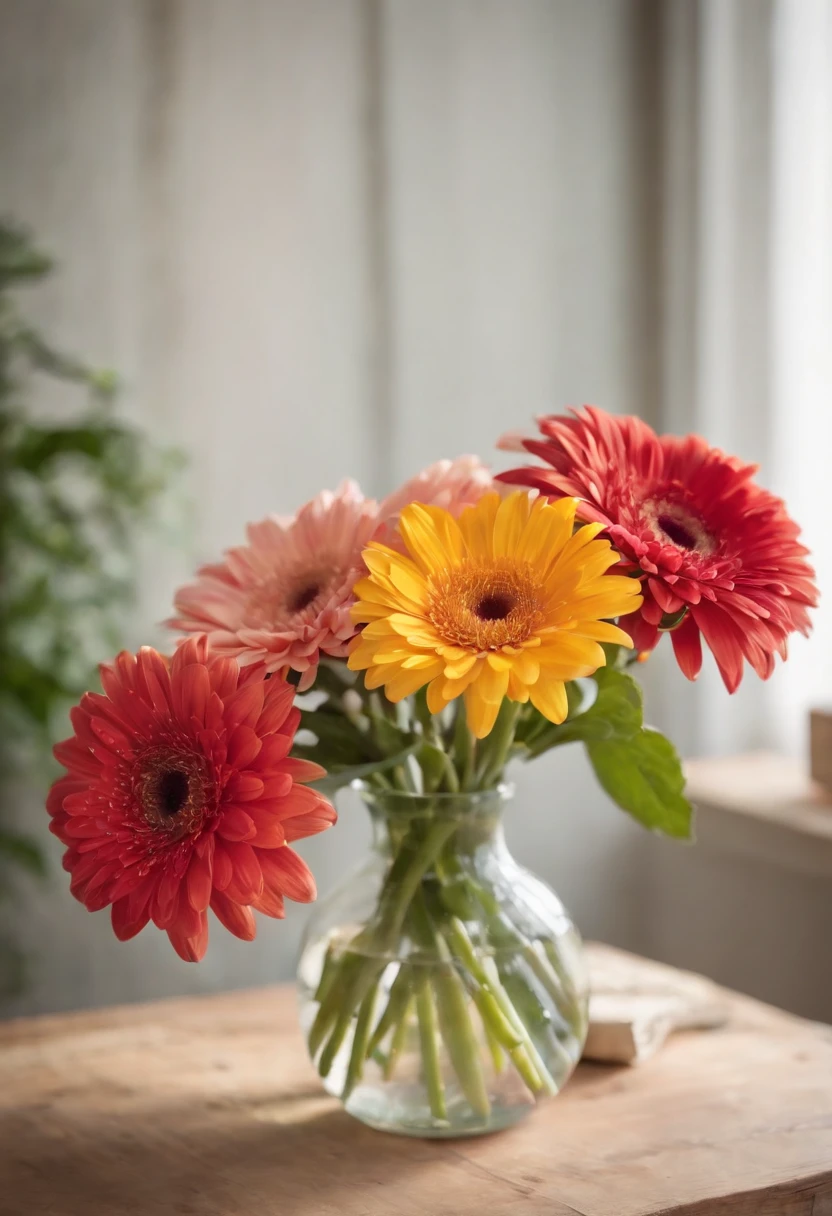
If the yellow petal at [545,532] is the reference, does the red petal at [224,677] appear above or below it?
below

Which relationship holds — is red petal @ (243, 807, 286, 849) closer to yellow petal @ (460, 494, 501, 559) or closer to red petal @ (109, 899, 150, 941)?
red petal @ (109, 899, 150, 941)

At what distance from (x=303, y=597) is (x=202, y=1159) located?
1.21 feet

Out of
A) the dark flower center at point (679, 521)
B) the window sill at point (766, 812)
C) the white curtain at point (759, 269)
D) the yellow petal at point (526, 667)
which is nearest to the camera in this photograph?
the yellow petal at point (526, 667)

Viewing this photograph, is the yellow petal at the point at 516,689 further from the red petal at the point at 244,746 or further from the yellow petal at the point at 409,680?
the red petal at the point at 244,746

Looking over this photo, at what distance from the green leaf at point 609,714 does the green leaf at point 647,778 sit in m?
0.02

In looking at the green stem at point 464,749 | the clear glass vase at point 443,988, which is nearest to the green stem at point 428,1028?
the clear glass vase at point 443,988

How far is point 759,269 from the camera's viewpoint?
1.96 metres

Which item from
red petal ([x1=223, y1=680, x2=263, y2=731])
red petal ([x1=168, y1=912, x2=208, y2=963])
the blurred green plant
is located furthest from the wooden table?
the blurred green plant

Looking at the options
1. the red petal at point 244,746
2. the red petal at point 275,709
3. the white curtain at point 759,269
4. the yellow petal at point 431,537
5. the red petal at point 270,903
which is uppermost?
the white curtain at point 759,269

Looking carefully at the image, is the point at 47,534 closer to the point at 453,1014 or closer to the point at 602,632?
the point at 453,1014

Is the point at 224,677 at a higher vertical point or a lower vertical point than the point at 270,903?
higher

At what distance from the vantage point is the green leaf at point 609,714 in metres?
0.79

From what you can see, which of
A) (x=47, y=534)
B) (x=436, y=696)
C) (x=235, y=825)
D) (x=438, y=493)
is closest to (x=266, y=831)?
(x=235, y=825)

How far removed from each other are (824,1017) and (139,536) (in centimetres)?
124
